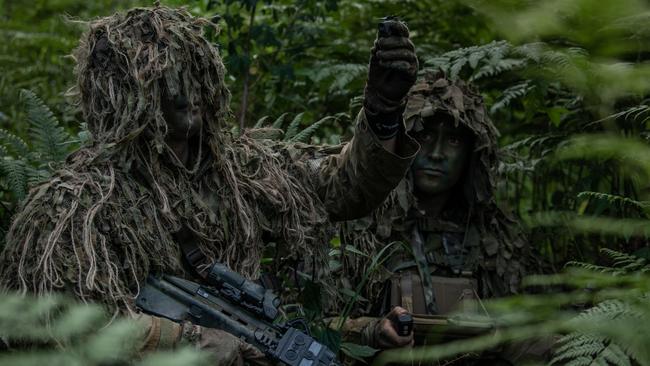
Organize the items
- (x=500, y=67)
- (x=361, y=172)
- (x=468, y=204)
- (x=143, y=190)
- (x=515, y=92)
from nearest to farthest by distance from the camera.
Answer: (x=143, y=190), (x=361, y=172), (x=468, y=204), (x=515, y=92), (x=500, y=67)

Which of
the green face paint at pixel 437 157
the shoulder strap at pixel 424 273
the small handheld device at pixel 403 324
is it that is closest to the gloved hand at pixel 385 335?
the small handheld device at pixel 403 324

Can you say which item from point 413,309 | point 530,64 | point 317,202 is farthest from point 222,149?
point 530,64

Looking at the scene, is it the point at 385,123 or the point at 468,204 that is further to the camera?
the point at 468,204

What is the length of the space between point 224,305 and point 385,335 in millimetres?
1186

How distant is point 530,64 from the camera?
5156 millimetres

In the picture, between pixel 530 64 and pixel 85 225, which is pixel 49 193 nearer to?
pixel 85 225

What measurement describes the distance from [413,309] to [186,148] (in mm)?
1683

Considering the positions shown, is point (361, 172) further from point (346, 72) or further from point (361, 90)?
point (361, 90)

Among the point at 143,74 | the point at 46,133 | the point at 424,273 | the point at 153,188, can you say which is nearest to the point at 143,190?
the point at 153,188

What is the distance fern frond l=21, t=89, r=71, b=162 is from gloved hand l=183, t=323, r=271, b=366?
178cm

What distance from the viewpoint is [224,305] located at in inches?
123

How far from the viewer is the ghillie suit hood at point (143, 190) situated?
3.04 meters

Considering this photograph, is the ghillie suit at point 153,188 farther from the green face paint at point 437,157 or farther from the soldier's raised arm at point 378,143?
the green face paint at point 437,157

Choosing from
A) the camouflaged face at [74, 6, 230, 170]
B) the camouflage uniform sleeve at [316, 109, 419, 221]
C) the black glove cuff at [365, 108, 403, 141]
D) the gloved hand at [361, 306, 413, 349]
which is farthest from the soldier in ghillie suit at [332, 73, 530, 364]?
the camouflaged face at [74, 6, 230, 170]
